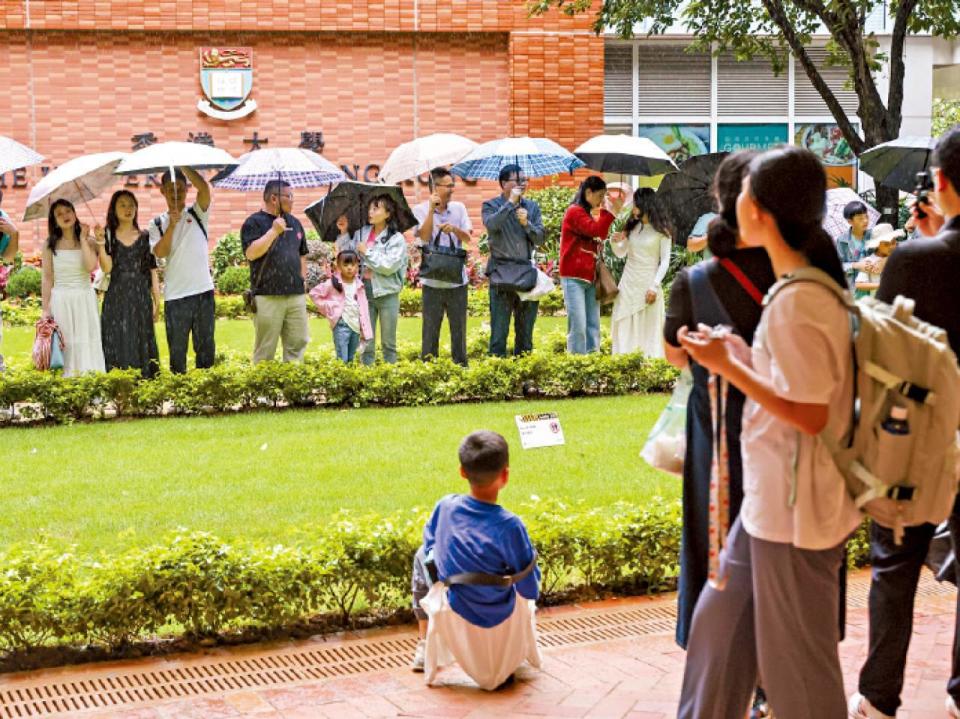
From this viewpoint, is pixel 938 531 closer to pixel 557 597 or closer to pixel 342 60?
pixel 557 597

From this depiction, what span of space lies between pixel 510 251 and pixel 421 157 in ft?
6.20

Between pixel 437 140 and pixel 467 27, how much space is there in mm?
8836

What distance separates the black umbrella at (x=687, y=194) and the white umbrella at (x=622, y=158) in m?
0.93

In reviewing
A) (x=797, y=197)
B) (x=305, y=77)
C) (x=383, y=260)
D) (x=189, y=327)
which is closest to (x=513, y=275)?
(x=383, y=260)

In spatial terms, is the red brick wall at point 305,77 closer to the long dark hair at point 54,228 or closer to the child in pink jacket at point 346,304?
the child in pink jacket at point 346,304

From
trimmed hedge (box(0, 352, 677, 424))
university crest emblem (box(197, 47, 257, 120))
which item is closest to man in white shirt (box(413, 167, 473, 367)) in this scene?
trimmed hedge (box(0, 352, 677, 424))

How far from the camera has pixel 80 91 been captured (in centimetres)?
2131

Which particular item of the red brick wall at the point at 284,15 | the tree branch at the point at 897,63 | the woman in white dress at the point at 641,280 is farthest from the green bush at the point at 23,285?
the tree branch at the point at 897,63

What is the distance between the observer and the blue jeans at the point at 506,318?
12.0 meters

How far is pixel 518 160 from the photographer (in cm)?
1280

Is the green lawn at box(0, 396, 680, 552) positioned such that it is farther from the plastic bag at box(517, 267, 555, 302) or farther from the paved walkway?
the plastic bag at box(517, 267, 555, 302)

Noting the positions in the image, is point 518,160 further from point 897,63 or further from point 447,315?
point 897,63

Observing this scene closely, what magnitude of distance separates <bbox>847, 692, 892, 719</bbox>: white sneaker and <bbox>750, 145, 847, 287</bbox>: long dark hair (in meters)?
1.56

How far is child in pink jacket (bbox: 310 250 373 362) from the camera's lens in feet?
37.8
